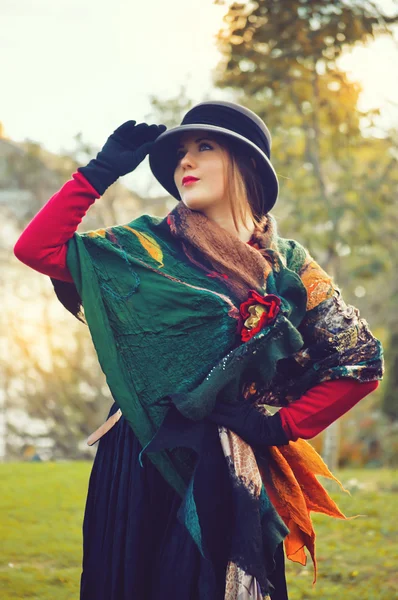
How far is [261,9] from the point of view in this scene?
5.69m

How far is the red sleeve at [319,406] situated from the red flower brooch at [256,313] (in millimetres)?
265

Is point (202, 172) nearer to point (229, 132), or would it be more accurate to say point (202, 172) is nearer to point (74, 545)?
point (229, 132)

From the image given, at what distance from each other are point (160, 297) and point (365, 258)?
7199mm

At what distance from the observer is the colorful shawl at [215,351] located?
7.07 feet

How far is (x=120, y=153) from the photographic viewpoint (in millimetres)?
2344

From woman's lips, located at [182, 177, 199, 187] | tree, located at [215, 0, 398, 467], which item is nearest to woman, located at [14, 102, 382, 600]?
woman's lips, located at [182, 177, 199, 187]

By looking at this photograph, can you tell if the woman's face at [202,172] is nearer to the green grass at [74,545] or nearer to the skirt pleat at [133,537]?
the skirt pleat at [133,537]

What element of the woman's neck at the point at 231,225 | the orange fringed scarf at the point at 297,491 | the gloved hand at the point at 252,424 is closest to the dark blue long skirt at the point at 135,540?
the orange fringed scarf at the point at 297,491

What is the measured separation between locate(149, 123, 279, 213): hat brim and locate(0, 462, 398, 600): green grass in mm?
2330

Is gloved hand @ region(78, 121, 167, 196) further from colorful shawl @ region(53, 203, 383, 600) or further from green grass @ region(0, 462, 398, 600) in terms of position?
green grass @ region(0, 462, 398, 600)

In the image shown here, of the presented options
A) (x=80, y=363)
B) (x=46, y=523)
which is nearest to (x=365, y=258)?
(x=46, y=523)

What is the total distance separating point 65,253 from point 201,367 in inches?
22.1

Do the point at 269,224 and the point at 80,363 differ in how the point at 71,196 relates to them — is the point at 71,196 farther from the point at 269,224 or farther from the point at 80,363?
the point at 80,363

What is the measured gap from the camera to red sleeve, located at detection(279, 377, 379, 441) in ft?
7.29
